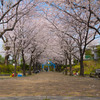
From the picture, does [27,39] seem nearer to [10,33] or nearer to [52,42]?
[10,33]

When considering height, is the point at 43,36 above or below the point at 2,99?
above

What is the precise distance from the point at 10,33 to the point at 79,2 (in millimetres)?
16419

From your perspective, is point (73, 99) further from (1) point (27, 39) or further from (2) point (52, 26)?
(1) point (27, 39)

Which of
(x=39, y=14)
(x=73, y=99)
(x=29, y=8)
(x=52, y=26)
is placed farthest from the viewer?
(x=52, y=26)

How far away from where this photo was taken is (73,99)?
4.77 m

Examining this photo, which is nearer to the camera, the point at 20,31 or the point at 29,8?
the point at 29,8

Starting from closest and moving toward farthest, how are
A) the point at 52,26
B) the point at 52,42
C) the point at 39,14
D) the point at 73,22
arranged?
the point at 73,22 → the point at 39,14 → the point at 52,26 → the point at 52,42

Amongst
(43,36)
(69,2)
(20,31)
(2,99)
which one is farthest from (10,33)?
(2,99)

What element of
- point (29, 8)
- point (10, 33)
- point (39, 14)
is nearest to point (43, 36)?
point (10, 33)

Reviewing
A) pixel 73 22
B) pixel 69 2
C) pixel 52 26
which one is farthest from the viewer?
pixel 52 26

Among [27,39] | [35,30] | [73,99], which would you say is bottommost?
[73,99]

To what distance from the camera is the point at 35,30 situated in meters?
28.9

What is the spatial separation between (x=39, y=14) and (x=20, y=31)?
7332 millimetres

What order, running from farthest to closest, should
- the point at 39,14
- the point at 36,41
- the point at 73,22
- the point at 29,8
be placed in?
the point at 36,41
the point at 39,14
the point at 73,22
the point at 29,8
